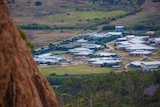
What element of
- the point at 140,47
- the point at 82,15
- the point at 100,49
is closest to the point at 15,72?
the point at 100,49

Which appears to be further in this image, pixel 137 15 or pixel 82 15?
pixel 82 15

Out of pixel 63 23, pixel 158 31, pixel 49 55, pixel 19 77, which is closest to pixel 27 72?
pixel 19 77

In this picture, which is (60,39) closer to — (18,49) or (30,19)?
(30,19)

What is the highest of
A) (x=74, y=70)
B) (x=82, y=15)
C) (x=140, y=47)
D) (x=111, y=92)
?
(x=111, y=92)

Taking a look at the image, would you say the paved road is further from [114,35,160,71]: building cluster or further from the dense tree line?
the dense tree line

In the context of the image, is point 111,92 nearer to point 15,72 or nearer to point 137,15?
point 15,72

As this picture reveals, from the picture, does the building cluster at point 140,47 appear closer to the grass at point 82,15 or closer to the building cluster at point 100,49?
the building cluster at point 100,49
